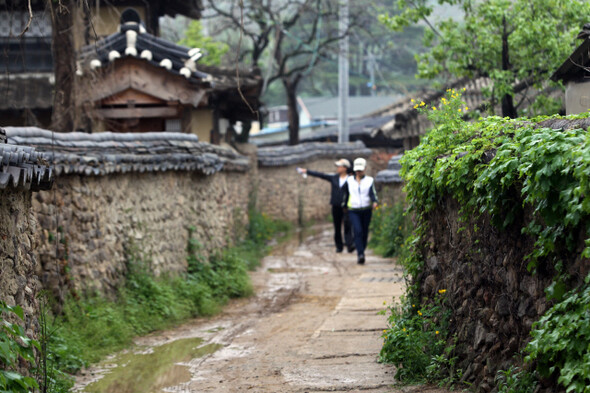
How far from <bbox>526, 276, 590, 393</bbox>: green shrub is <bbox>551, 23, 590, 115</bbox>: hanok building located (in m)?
5.15

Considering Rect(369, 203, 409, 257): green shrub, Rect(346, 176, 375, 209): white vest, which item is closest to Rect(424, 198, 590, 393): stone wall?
Rect(369, 203, 409, 257): green shrub

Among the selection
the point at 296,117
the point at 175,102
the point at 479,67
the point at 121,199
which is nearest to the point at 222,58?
the point at 296,117

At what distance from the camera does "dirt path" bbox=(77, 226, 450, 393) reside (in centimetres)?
739

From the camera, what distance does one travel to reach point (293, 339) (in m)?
9.37

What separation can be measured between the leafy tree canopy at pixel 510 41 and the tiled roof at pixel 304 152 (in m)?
10.6

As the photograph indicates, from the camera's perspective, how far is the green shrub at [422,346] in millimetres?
6707

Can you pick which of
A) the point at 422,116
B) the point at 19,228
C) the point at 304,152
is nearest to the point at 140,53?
the point at 422,116

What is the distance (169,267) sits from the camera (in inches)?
468

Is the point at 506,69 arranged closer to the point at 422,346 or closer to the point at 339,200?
the point at 339,200

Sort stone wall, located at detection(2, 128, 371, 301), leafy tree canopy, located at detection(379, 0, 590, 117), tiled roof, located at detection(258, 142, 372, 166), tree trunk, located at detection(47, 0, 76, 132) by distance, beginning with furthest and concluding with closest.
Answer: tiled roof, located at detection(258, 142, 372, 166), leafy tree canopy, located at detection(379, 0, 590, 117), tree trunk, located at detection(47, 0, 76, 132), stone wall, located at detection(2, 128, 371, 301)

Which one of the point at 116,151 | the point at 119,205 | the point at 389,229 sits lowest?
the point at 389,229

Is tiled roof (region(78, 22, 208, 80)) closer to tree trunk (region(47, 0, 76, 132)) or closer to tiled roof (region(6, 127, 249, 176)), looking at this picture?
tree trunk (region(47, 0, 76, 132))

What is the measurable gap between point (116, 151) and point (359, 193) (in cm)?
569

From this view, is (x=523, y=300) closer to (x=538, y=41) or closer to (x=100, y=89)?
(x=538, y=41)
